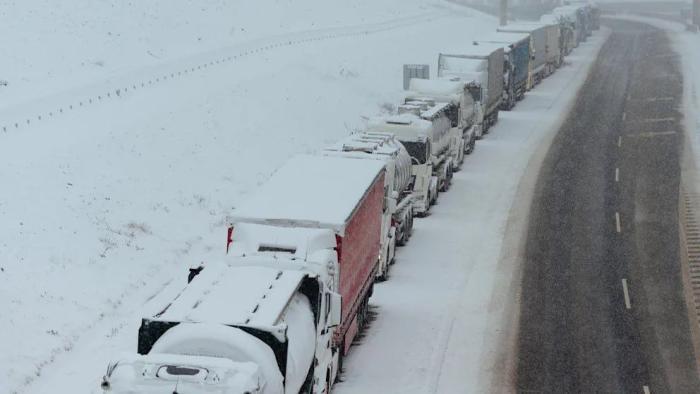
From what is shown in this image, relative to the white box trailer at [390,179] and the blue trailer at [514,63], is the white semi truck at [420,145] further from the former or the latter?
the blue trailer at [514,63]

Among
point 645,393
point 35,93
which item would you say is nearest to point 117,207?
point 35,93

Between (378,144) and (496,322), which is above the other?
(378,144)

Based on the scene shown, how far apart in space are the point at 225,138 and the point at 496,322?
20.4 meters

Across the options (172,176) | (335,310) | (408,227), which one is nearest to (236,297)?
(335,310)

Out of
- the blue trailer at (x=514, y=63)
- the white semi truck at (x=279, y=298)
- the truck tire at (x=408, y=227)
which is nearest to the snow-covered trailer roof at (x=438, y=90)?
the truck tire at (x=408, y=227)

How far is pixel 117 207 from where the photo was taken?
33.6 meters

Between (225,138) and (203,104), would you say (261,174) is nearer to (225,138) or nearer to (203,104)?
(225,138)

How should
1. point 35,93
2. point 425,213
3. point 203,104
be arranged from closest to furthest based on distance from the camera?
point 425,213, point 35,93, point 203,104

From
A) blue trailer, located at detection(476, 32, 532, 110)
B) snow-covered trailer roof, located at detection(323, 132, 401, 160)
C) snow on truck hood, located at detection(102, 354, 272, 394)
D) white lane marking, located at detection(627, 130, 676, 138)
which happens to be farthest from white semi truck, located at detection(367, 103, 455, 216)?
blue trailer, located at detection(476, 32, 532, 110)

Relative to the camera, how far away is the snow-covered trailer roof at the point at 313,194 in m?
22.1

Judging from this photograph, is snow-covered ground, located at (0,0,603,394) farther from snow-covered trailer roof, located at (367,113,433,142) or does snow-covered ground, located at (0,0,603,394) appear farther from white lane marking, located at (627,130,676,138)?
white lane marking, located at (627,130,676,138)

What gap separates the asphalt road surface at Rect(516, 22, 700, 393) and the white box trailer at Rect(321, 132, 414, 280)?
372 cm

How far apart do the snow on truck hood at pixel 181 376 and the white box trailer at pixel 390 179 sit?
13.2m

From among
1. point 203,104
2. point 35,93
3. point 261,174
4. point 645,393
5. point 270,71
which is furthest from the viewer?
point 270,71
